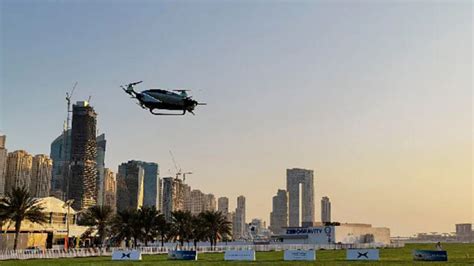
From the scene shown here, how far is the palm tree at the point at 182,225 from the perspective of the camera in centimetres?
13738

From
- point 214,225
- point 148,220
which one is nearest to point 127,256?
point 148,220

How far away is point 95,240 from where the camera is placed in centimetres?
15212

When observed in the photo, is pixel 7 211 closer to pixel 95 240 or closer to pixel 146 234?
pixel 146 234

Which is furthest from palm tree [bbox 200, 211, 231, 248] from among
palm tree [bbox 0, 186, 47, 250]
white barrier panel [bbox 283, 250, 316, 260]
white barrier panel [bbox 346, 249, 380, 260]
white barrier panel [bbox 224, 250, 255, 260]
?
white barrier panel [bbox 346, 249, 380, 260]

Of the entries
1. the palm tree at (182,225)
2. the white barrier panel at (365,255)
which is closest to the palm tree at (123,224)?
the palm tree at (182,225)

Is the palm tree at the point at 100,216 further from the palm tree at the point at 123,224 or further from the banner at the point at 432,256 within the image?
the banner at the point at 432,256

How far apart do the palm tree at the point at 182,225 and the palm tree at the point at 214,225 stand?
4.27m

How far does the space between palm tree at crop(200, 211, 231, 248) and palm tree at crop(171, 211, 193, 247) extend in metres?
4.27

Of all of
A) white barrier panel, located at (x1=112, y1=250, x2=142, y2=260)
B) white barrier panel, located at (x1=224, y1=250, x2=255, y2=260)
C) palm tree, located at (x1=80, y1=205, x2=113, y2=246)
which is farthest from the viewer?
palm tree, located at (x1=80, y1=205, x2=113, y2=246)

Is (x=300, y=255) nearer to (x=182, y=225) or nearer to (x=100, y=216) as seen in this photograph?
(x=100, y=216)

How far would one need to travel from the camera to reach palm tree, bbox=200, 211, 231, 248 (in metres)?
134

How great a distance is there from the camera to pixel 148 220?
415ft

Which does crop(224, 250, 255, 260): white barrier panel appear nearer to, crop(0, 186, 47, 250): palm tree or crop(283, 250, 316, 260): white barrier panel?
crop(283, 250, 316, 260): white barrier panel

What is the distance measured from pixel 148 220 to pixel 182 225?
12935mm
